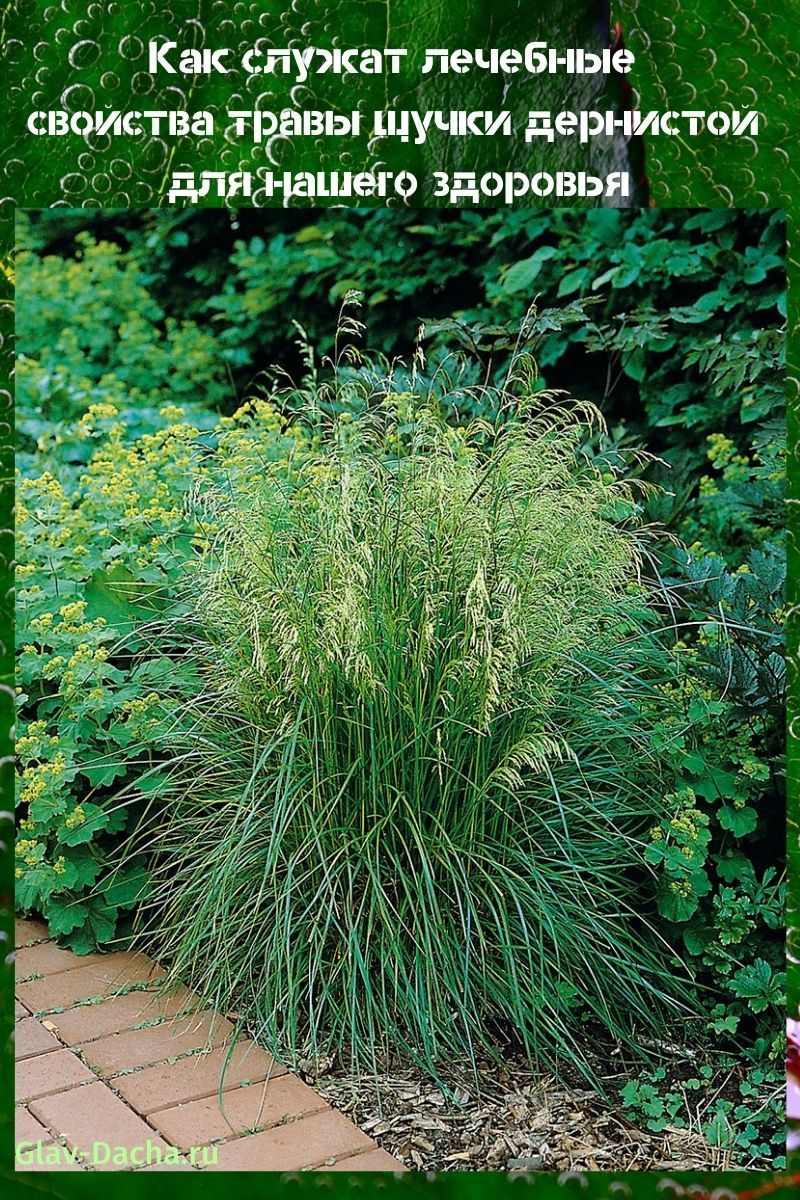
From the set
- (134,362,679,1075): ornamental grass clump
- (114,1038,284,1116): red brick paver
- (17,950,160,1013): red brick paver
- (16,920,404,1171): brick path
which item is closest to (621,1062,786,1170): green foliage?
(134,362,679,1075): ornamental grass clump

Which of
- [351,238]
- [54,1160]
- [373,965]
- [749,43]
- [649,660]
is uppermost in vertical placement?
[749,43]

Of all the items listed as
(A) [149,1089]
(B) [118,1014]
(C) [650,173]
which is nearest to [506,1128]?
(A) [149,1089]

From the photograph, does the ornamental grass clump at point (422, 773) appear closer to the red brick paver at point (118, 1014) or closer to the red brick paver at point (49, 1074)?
the red brick paver at point (118, 1014)

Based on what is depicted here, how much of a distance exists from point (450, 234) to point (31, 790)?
1.88 meters

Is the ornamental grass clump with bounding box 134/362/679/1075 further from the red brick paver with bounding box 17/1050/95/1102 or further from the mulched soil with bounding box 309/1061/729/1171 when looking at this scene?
the red brick paver with bounding box 17/1050/95/1102

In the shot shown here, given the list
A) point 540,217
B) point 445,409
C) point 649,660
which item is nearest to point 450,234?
point 540,217

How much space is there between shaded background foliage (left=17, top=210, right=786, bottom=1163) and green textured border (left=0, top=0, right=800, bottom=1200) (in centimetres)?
28

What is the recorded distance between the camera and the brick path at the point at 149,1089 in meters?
2.20

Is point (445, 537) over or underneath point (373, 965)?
over

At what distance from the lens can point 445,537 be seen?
2.50 meters

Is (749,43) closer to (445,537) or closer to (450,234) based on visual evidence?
(445,537)

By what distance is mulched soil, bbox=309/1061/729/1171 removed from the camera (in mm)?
2268

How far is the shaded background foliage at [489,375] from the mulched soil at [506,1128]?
0.07m

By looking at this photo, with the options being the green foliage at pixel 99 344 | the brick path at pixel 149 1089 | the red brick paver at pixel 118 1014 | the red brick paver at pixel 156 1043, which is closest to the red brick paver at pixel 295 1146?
the brick path at pixel 149 1089
